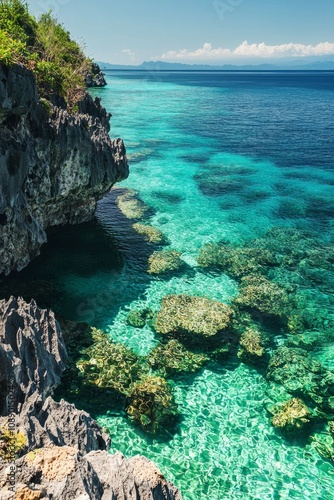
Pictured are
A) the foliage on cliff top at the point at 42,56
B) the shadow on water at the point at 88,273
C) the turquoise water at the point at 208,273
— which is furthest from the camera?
the foliage on cliff top at the point at 42,56

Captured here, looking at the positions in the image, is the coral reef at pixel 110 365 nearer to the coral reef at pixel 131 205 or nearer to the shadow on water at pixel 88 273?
the shadow on water at pixel 88 273

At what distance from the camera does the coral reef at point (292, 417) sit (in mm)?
20516

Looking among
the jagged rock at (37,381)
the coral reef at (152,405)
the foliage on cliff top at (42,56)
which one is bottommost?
the coral reef at (152,405)

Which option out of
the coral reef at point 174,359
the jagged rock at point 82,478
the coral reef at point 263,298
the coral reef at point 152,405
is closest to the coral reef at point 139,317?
the coral reef at point 174,359

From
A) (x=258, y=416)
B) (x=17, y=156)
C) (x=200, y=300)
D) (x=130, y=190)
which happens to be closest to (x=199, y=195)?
(x=130, y=190)

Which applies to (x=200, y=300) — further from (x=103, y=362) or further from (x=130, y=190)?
(x=130, y=190)

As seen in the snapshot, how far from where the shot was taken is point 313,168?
68.8 metres

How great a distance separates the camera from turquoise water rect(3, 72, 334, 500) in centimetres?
1861

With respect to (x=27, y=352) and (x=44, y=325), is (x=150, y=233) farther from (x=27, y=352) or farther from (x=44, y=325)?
(x=27, y=352)

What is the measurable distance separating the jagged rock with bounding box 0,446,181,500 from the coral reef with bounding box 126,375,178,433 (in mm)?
10726

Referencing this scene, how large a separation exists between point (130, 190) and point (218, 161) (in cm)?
2528

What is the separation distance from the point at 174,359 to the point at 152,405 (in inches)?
165

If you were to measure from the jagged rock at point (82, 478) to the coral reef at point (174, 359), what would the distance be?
13.9 meters

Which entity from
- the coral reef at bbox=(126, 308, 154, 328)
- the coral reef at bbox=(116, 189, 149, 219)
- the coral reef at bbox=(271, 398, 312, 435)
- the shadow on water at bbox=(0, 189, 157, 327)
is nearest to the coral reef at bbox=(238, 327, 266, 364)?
the coral reef at bbox=(271, 398, 312, 435)
